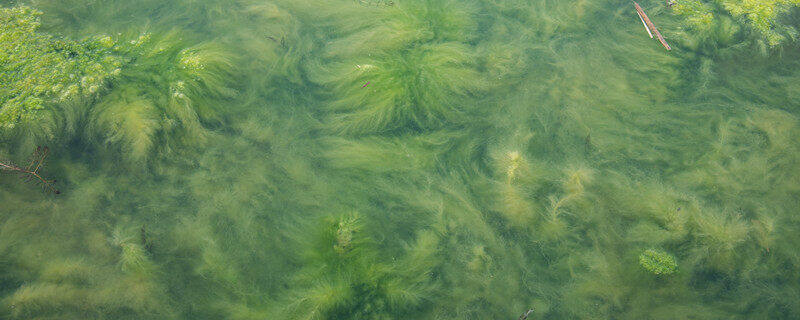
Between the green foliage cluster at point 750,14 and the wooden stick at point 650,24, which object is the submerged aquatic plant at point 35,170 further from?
the green foliage cluster at point 750,14

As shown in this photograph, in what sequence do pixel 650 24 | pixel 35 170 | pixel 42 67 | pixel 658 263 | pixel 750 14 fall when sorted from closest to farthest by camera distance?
1. pixel 658 263
2. pixel 35 170
3. pixel 42 67
4. pixel 750 14
5. pixel 650 24

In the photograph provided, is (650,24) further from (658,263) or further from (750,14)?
(658,263)

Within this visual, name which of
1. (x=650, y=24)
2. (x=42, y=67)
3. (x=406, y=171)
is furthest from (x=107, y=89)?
(x=650, y=24)

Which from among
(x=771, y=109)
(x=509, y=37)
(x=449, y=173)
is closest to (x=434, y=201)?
(x=449, y=173)

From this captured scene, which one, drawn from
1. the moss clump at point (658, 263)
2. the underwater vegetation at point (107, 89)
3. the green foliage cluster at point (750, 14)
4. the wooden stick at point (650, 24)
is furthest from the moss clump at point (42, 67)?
the green foliage cluster at point (750, 14)

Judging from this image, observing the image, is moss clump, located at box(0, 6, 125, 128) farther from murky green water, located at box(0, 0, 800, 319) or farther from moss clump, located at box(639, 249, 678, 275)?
moss clump, located at box(639, 249, 678, 275)

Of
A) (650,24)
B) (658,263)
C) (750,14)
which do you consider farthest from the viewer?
(650,24)

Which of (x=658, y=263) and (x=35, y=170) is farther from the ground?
(x=35, y=170)
